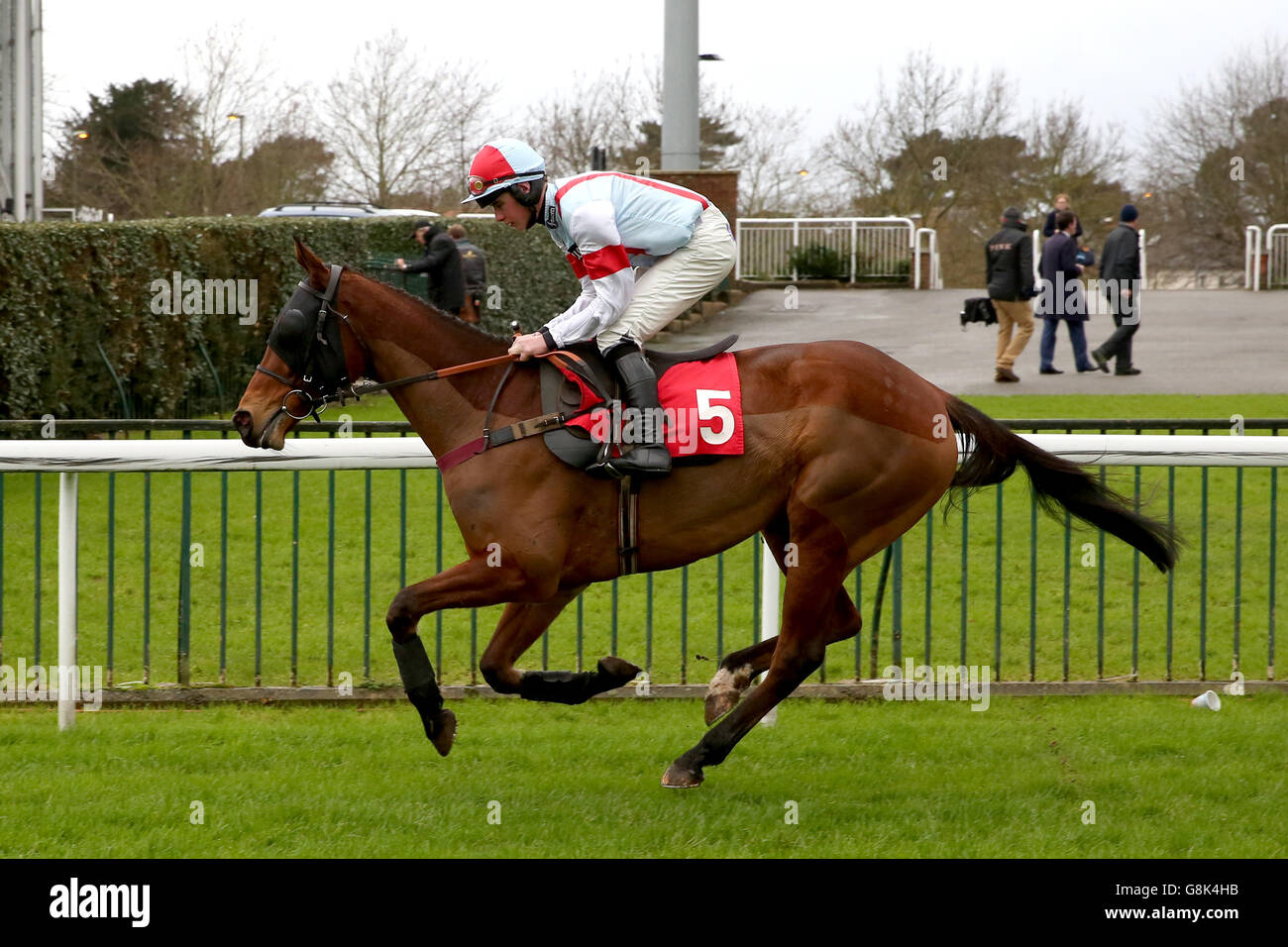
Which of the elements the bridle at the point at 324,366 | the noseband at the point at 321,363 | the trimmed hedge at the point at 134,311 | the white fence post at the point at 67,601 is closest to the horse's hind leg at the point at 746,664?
the bridle at the point at 324,366

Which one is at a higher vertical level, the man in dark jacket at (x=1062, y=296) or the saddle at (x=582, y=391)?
the man in dark jacket at (x=1062, y=296)

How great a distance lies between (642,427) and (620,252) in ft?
1.84

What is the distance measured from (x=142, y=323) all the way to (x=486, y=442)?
8276 millimetres

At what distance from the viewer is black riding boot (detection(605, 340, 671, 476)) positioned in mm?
4832

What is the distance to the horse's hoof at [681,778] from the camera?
5.04 metres

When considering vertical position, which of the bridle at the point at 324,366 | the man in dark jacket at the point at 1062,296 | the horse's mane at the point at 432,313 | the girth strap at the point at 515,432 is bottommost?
the girth strap at the point at 515,432

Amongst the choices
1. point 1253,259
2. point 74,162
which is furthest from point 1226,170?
point 74,162

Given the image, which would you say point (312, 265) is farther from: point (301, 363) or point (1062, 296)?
point (1062, 296)

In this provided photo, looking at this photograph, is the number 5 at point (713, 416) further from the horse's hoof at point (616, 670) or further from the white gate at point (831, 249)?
the white gate at point (831, 249)

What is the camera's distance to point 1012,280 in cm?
1541

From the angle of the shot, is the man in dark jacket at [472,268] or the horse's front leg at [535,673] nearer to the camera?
the horse's front leg at [535,673]

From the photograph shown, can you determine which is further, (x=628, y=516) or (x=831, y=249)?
(x=831, y=249)
